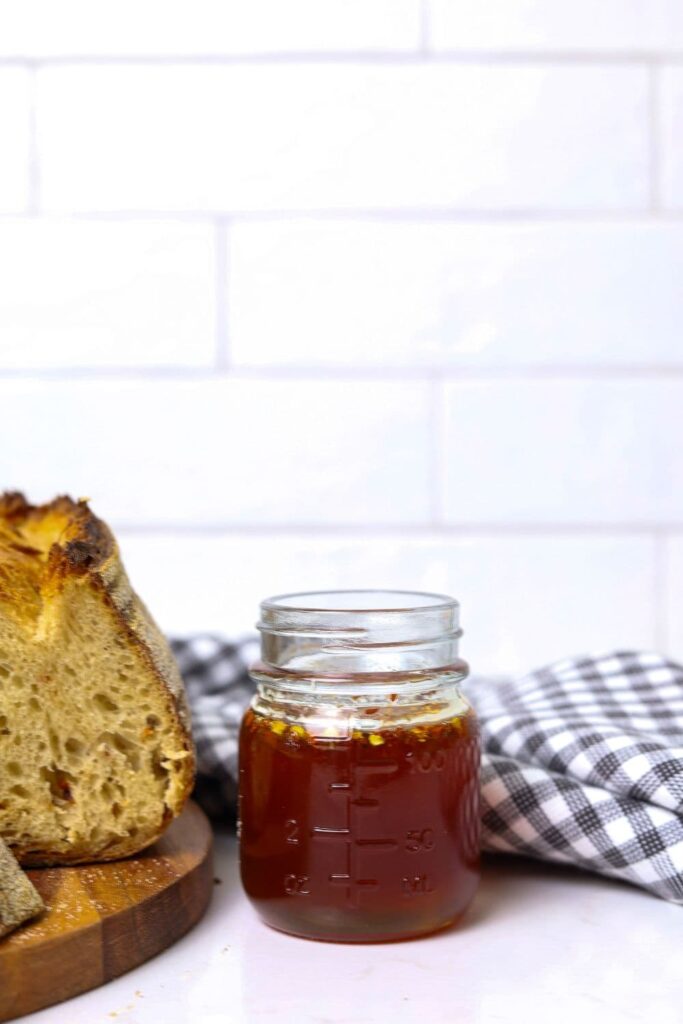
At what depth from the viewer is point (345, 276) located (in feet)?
5.50

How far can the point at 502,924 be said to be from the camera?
40.1 inches

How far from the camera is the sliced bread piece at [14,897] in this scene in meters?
0.87

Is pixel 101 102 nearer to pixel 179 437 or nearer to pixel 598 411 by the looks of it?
pixel 179 437

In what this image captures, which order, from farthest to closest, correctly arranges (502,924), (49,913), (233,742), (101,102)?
(101,102), (233,742), (502,924), (49,913)

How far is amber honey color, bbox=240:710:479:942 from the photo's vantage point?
3.11 feet

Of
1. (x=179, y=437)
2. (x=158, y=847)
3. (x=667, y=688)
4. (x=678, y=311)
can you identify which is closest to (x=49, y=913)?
(x=158, y=847)

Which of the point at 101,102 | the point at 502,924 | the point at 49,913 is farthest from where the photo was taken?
the point at 101,102

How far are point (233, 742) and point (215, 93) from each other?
2.99 ft

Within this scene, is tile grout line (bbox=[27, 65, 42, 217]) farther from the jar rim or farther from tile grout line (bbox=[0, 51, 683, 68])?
the jar rim

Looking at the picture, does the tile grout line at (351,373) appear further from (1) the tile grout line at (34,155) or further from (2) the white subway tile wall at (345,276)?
(1) the tile grout line at (34,155)

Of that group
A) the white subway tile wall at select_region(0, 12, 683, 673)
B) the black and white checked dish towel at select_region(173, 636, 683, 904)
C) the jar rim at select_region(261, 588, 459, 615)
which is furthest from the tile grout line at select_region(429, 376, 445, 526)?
the jar rim at select_region(261, 588, 459, 615)

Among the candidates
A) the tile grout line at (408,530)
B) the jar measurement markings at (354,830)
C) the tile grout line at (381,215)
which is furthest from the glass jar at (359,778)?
the tile grout line at (381,215)

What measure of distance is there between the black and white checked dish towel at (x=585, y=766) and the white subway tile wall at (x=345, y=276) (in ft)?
1.21

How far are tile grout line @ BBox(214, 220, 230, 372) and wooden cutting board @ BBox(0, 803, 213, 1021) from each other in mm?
786
